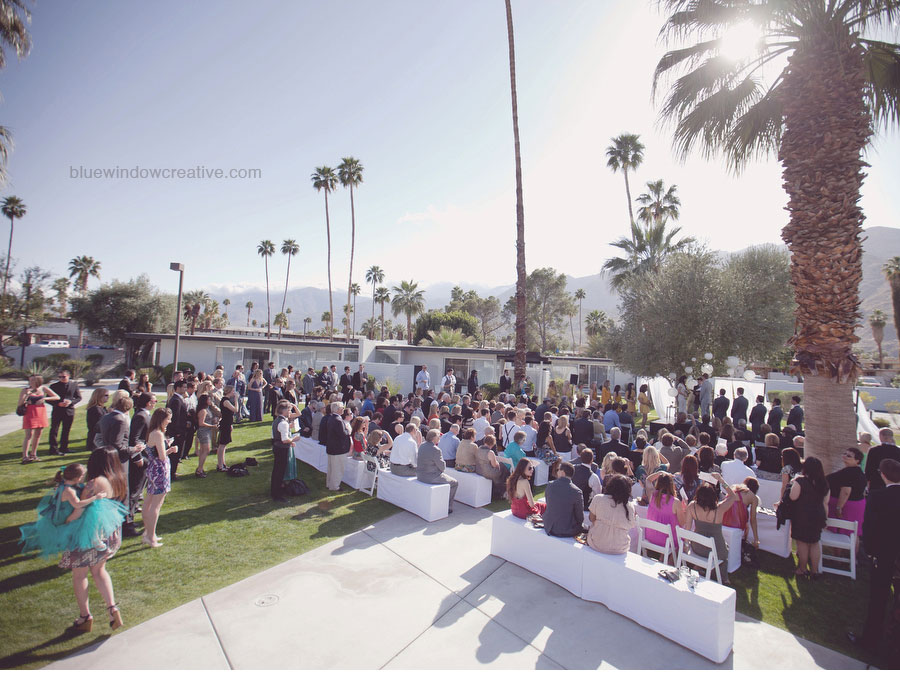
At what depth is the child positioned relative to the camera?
3.71 metres

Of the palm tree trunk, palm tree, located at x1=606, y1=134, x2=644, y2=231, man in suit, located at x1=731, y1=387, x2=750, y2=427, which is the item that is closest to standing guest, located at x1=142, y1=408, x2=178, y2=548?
the palm tree trunk

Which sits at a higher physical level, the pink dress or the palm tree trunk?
the palm tree trunk

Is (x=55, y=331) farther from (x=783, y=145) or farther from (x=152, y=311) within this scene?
(x=783, y=145)

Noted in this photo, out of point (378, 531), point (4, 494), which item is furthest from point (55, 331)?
point (378, 531)

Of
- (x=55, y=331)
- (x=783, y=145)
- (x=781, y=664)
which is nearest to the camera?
(x=781, y=664)

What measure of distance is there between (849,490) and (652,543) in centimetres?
281

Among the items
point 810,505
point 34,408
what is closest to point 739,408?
point 810,505

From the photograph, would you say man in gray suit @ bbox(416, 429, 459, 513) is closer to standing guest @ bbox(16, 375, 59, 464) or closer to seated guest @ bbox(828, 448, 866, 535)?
seated guest @ bbox(828, 448, 866, 535)

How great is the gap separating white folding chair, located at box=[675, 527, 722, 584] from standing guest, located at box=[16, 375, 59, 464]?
10.6 m

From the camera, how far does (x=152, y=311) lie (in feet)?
109

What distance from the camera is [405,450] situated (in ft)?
24.6

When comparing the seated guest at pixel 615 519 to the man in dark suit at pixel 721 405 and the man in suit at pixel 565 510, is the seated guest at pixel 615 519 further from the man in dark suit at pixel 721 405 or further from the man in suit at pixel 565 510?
the man in dark suit at pixel 721 405

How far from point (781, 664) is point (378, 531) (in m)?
4.81

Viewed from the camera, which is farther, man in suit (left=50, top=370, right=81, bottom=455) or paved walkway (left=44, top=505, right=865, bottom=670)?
man in suit (left=50, top=370, right=81, bottom=455)
